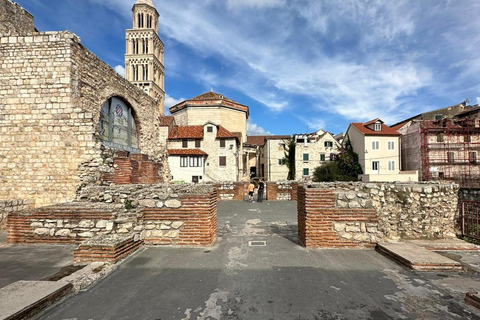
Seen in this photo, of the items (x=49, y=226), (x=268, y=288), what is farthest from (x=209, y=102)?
(x=268, y=288)

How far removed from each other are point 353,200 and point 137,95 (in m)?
12.4

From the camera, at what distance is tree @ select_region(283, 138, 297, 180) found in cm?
3758

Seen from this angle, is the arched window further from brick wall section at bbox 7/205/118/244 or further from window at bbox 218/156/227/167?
window at bbox 218/156/227/167

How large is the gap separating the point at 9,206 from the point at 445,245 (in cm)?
1297

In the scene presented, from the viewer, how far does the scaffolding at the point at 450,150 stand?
1192 inches

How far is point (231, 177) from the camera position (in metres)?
32.3

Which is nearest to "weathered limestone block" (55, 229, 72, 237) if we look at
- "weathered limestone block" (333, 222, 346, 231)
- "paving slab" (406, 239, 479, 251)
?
"weathered limestone block" (333, 222, 346, 231)

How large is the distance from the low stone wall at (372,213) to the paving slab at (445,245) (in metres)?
0.22

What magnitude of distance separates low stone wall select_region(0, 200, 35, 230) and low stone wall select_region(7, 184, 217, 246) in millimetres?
2585

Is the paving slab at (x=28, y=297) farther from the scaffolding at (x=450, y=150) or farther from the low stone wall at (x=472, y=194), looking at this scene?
the scaffolding at (x=450, y=150)

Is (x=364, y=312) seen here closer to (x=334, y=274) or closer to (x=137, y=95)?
(x=334, y=274)

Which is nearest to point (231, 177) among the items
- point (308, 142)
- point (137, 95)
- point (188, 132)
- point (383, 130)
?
point (188, 132)

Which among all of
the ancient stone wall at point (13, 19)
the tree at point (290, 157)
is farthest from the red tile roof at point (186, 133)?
the ancient stone wall at point (13, 19)

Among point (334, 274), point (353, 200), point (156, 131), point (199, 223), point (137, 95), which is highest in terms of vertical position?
point (137, 95)
